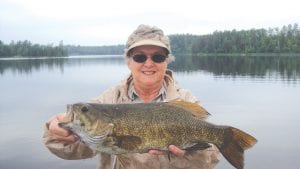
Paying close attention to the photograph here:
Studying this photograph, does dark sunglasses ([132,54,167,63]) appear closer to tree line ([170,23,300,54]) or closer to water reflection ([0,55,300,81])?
water reflection ([0,55,300,81])

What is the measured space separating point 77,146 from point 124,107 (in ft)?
2.85

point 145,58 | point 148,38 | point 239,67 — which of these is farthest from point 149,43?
point 239,67

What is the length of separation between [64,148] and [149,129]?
3.50 feet

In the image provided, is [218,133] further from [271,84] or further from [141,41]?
[271,84]

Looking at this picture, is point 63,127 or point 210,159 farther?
point 210,159

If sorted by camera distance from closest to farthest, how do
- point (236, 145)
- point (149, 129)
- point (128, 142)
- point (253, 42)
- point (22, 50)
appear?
point (128, 142) → point (149, 129) → point (236, 145) → point (253, 42) → point (22, 50)

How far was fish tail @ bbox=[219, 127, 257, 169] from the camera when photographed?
4.51 m

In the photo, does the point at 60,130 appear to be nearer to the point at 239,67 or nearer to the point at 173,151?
the point at 173,151

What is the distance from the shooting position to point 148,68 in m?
5.13

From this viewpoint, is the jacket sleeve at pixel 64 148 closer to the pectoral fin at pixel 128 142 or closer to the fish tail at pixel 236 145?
the pectoral fin at pixel 128 142

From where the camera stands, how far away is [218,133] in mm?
4523

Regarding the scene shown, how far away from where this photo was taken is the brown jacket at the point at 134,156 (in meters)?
4.64

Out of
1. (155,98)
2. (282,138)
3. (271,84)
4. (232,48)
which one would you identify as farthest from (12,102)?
(232,48)

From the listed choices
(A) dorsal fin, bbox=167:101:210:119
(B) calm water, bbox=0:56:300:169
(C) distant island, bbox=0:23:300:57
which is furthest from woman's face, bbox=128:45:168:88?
(C) distant island, bbox=0:23:300:57
